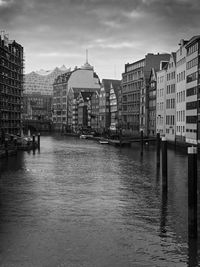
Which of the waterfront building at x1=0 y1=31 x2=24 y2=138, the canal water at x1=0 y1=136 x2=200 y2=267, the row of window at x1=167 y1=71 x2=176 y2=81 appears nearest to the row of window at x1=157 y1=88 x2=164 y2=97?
the row of window at x1=167 y1=71 x2=176 y2=81

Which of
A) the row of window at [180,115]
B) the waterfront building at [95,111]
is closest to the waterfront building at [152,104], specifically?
the row of window at [180,115]

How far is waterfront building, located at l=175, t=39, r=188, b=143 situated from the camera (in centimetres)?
9375

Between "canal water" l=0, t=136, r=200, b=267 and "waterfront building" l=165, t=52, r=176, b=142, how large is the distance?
57.3 m

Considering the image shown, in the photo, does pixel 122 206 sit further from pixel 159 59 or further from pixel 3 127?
pixel 159 59

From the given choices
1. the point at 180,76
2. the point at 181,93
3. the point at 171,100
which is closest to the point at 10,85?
the point at 171,100

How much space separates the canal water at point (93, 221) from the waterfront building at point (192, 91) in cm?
3260

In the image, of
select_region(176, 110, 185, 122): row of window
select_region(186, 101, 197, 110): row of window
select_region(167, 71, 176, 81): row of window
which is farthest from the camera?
select_region(167, 71, 176, 81): row of window

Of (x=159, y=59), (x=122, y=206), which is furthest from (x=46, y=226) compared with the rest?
(x=159, y=59)

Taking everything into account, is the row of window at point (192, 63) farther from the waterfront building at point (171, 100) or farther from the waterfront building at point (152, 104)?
the waterfront building at point (152, 104)

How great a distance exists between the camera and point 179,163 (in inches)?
2451

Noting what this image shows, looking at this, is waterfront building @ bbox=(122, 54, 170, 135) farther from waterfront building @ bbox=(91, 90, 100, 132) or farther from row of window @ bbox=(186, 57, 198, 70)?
row of window @ bbox=(186, 57, 198, 70)

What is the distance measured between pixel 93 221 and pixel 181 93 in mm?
73300

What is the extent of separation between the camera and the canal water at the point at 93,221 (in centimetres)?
2119

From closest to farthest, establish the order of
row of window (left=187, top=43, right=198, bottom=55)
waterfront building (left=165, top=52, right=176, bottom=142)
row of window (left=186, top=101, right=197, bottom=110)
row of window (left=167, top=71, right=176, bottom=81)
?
row of window (left=187, top=43, right=198, bottom=55) < row of window (left=186, top=101, right=197, bottom=110) < waterfront building (left=165, top=52, right=176, bottom=142) < row of window (left=167, top=71, right=176, bottom=81)
